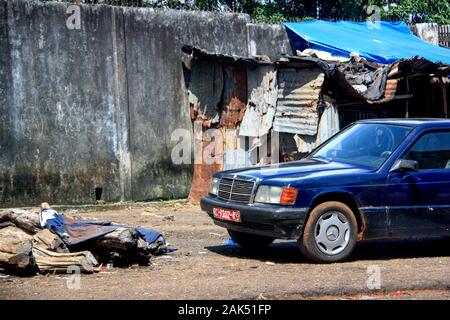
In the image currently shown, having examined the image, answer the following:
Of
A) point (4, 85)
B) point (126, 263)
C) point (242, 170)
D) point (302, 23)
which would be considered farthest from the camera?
point (302, 23)

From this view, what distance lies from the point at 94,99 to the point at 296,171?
5.47 meters

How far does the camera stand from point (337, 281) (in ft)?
25.1

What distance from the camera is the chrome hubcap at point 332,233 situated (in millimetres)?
8570

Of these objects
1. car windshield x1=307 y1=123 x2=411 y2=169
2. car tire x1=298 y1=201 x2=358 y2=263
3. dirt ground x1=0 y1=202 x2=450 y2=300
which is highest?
car windshield x1=307 y1=123 x2=411 y2=169

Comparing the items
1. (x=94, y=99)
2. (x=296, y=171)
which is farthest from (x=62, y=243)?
(x=94, y=99)

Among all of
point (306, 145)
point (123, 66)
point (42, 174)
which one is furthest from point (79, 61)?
point (306, 145)

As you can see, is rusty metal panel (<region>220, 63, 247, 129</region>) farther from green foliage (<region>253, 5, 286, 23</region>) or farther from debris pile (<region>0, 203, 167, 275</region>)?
debris pile (<region>0, 203, 167, 275</region>)

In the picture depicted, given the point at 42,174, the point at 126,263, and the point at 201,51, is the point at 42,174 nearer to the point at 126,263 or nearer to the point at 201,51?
the point at 201,51

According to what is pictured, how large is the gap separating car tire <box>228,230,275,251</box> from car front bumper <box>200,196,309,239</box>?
67cm

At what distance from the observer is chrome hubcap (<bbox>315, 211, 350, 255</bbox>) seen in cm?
857

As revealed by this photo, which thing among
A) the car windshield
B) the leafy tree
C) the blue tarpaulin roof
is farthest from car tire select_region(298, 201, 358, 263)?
the leafy tree

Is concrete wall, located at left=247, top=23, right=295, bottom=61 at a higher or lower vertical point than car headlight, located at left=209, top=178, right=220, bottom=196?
higher

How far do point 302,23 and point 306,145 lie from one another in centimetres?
378

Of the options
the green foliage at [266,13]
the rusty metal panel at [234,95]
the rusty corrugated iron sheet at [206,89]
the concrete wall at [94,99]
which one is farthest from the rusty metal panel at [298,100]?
the green foliage at [266,13]
